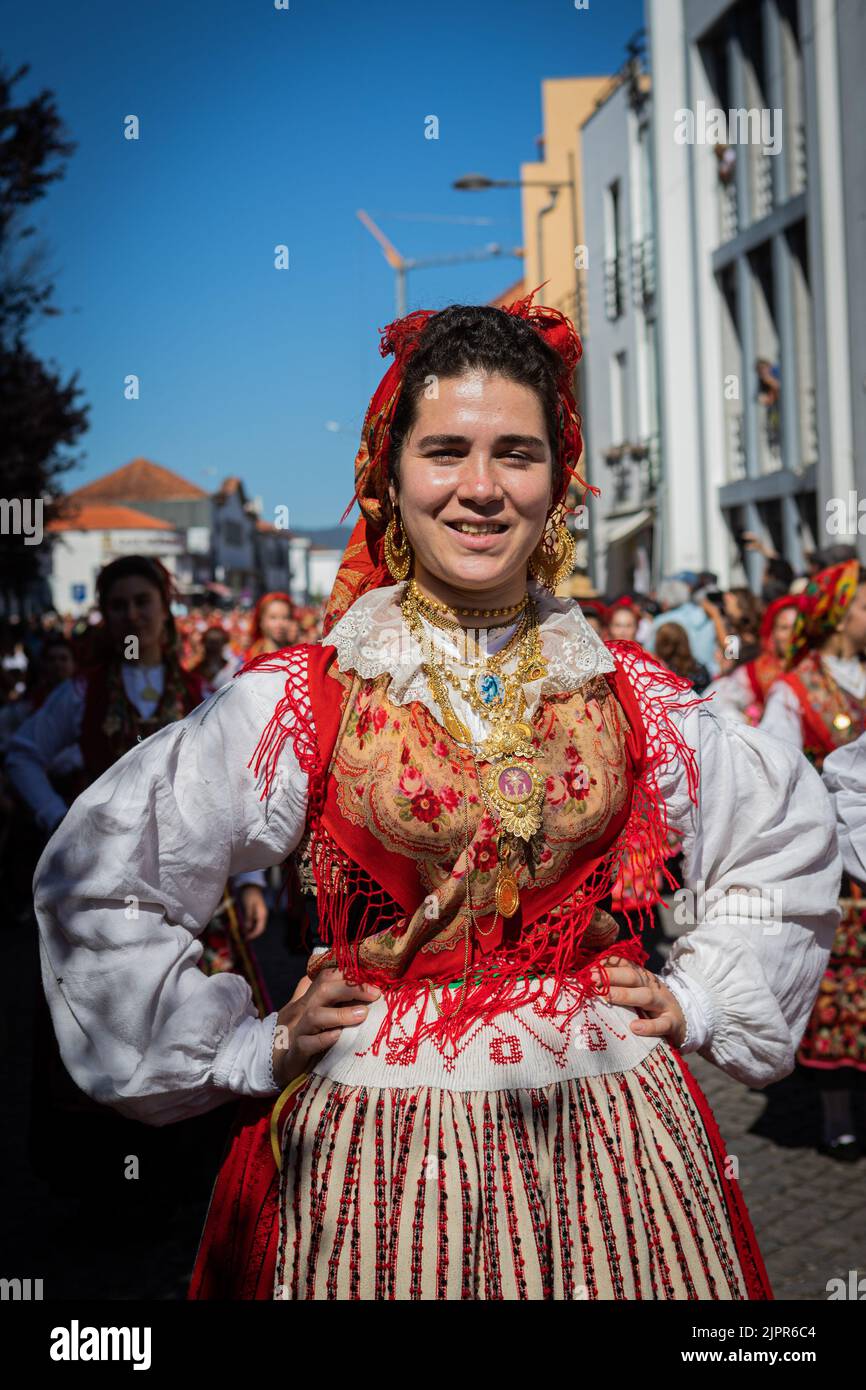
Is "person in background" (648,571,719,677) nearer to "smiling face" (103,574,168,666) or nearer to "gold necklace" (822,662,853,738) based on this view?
"gold necklace" (822,662,853,738)

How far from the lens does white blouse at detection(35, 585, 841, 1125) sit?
204 cm

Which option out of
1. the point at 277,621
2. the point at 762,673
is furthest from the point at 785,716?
the point at 277,621

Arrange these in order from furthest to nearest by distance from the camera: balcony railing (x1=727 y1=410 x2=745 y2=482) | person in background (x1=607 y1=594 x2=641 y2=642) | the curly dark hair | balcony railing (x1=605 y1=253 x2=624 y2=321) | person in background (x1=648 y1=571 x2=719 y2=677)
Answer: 1. balcony railing (x1=605 y1=253 x2=624 y2=321)
2. balcony railing (x1=727 y1=410 x2=745 y2=482)
3. person in background (x1=648 y1=571 x2=719 y2=677)
4. person in background (x1=607 y1=594 x2=641 y2=642)
5. the curly dark hair

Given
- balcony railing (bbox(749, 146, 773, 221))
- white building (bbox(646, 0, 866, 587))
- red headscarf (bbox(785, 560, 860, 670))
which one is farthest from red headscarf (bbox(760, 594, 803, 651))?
balcony railing (bbox(749, 146, 773, 221))

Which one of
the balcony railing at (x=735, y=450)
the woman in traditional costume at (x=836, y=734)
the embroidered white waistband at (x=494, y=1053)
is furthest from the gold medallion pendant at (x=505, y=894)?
the balcony railing at (x=735, y=450)

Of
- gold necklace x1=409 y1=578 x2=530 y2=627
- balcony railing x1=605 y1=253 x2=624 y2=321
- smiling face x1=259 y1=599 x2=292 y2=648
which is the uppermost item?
balcony railing x1=605 y1=253 x2=624 y2=321

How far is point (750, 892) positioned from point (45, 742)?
363cm

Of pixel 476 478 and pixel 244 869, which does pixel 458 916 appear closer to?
pixel 244 869

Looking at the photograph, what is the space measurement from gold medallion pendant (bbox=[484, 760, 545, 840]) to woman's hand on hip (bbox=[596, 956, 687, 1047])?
0.27 meters

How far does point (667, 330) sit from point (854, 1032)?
52.8 feet

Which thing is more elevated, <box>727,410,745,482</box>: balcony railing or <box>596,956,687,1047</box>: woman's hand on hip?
<box>727,410,745,482</box>: balcony railing

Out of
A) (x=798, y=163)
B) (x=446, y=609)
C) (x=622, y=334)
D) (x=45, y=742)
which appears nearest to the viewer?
(x=446, y=609)

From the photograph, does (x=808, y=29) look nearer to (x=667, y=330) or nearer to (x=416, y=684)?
(x=667, y=330)

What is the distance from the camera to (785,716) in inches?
206
